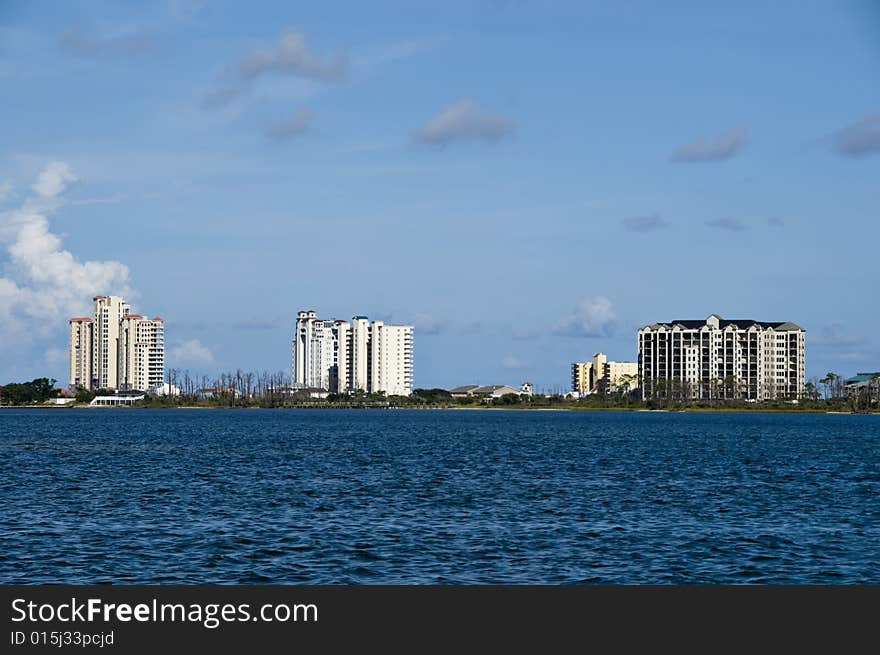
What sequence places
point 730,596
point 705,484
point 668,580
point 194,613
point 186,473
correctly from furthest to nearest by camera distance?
point 186,473 → point 705,484 → point 668,580 → point 730,596 → point 194,613

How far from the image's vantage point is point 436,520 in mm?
44281

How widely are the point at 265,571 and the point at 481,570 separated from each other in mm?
6370

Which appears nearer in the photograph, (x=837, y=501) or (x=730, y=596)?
(x=730, y=596)

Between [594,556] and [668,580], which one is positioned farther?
[594,556]

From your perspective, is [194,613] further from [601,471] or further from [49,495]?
[601,471]

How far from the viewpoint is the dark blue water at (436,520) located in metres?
33.4

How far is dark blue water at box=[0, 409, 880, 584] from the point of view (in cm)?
3341

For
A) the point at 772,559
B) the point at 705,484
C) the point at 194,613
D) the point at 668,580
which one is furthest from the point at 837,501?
the point at 194,613

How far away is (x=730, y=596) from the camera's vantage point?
27312 millimetres

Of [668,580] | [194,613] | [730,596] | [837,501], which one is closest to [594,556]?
[668,580]

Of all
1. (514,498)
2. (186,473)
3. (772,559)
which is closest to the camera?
(772,559)

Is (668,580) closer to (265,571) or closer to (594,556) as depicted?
(594,556)

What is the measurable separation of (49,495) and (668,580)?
33.3 m

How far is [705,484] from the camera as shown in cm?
6291
